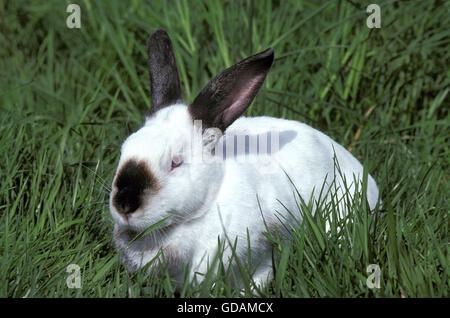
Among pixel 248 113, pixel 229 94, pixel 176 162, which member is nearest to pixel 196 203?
pixel 176 162

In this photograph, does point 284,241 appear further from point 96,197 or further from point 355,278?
point 96,197

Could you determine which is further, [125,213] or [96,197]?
[96,197]

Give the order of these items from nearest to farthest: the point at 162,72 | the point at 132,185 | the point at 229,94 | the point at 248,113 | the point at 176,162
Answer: the point at 132,185 < the point at 176,162 < the point at 229,94 < the point at 162,72 < the point at 248,113

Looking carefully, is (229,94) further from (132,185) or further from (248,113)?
(248,113)

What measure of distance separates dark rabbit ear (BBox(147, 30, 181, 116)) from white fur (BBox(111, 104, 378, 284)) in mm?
95

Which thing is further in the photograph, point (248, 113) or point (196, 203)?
point (248, 113)

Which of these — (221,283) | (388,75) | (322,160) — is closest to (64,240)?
(221,283)

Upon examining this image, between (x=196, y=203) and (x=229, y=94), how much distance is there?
22.7 inches

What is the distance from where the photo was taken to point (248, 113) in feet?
14.3

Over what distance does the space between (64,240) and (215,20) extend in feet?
6.87

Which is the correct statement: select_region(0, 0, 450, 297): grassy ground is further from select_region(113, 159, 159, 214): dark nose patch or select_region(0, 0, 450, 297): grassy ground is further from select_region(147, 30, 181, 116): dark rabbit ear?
select_region(147, 30, 181, 116): dark rabbit ear

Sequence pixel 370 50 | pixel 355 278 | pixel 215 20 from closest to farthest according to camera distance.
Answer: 1. pixel 355 278
2. pixel 215 20
3. pixel 370 50
